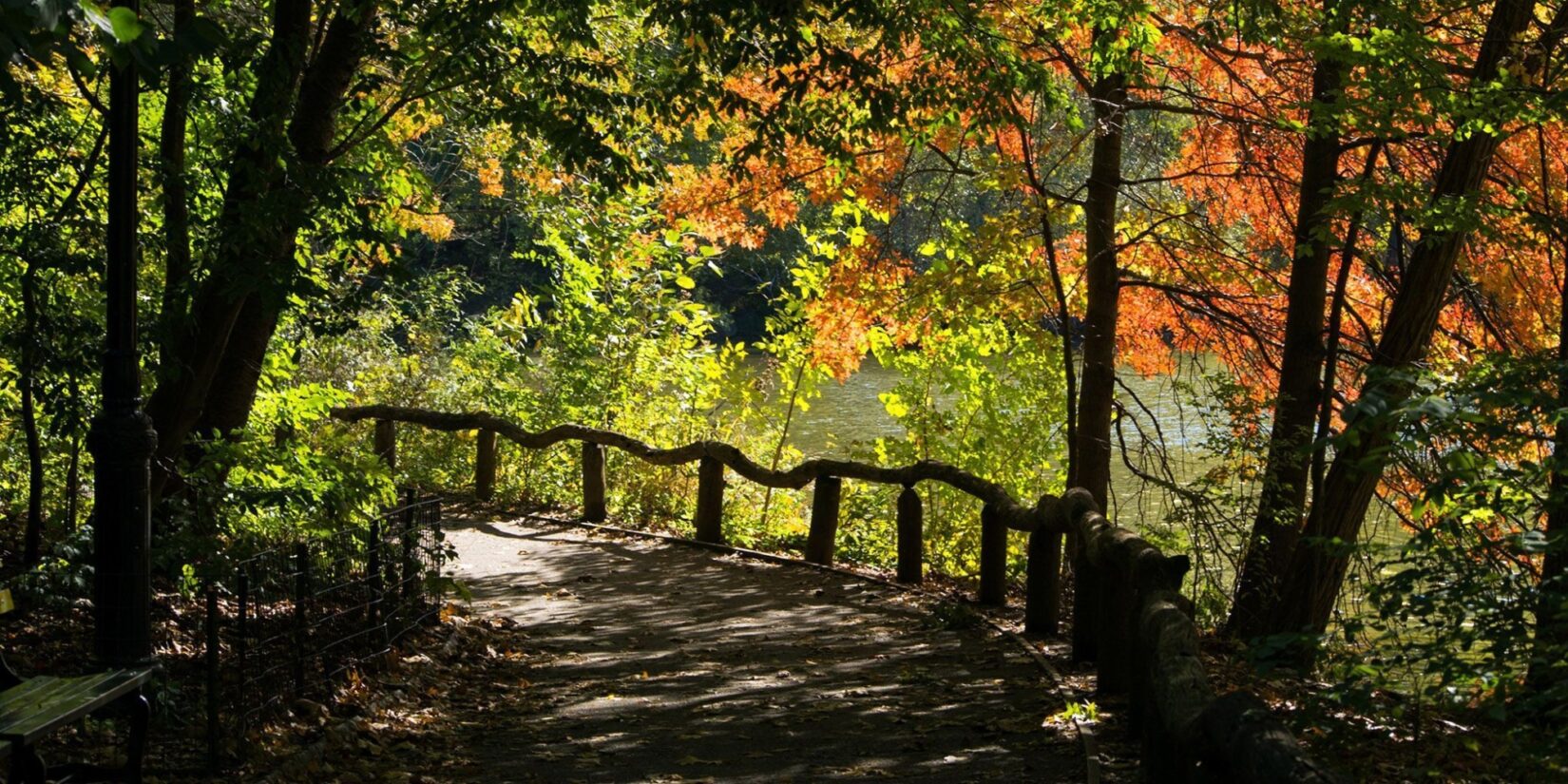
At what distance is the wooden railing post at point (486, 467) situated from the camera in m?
15.3

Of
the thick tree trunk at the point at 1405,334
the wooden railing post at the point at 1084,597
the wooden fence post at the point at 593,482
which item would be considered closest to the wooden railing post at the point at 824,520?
the wooden fence post at the point at 593,482

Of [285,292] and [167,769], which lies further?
[285,292]

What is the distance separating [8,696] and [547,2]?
4629 millimetres

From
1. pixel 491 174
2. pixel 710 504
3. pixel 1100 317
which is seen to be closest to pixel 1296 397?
pixel 1100 317

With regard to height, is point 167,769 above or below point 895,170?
below

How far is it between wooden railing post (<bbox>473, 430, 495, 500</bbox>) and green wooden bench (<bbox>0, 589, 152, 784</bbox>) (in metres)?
10.3

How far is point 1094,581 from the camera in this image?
7234 millimetres

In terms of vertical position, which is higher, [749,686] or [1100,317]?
[1100,317]

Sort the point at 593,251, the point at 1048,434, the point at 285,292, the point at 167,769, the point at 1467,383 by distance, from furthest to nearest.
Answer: the point at 593,251, the point at 1048,434, the point at 285,292, the point at 167,769, the point at 1467,383

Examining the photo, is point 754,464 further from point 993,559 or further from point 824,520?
point 993,559

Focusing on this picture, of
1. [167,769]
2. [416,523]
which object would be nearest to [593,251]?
[416,523]

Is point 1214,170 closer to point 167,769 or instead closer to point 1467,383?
point 1467,383

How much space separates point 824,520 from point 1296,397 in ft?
12.5

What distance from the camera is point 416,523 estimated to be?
26.1 ft
